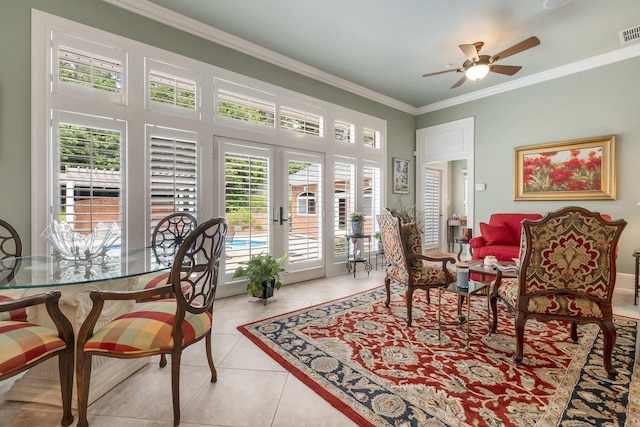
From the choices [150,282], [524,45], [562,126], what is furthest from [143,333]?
[562,126]

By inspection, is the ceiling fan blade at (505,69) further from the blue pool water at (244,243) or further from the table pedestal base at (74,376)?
the table pedestal base at (74,376)

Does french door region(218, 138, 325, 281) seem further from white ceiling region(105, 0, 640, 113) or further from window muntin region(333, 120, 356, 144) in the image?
white ceiling region(105, 0, 640, 113)

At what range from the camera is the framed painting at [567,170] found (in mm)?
4051

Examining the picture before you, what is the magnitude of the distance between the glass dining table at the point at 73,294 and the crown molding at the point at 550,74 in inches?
227

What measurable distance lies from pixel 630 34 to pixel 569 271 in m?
3.55

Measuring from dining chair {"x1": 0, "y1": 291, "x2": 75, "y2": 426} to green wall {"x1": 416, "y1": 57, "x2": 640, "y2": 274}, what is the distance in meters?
5.75

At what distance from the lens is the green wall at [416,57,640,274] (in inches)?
153

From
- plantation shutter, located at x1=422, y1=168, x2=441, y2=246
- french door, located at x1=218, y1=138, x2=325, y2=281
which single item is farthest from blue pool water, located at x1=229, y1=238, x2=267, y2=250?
plantation shutter, located at x1=422, y1=168, x2=441, y2=246

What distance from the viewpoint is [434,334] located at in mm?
2545

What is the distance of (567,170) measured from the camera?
14.4 ft

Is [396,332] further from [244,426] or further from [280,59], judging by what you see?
[280,59]

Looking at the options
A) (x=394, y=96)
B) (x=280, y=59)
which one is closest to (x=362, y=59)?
(x=280, y=59)

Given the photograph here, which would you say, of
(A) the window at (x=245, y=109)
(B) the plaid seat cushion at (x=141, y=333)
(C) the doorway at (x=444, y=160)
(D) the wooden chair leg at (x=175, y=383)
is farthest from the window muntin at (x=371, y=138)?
(D) the wooden chair leg at (x=175, y=383)

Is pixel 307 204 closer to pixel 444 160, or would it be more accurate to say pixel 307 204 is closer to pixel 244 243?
pixel 244 243
